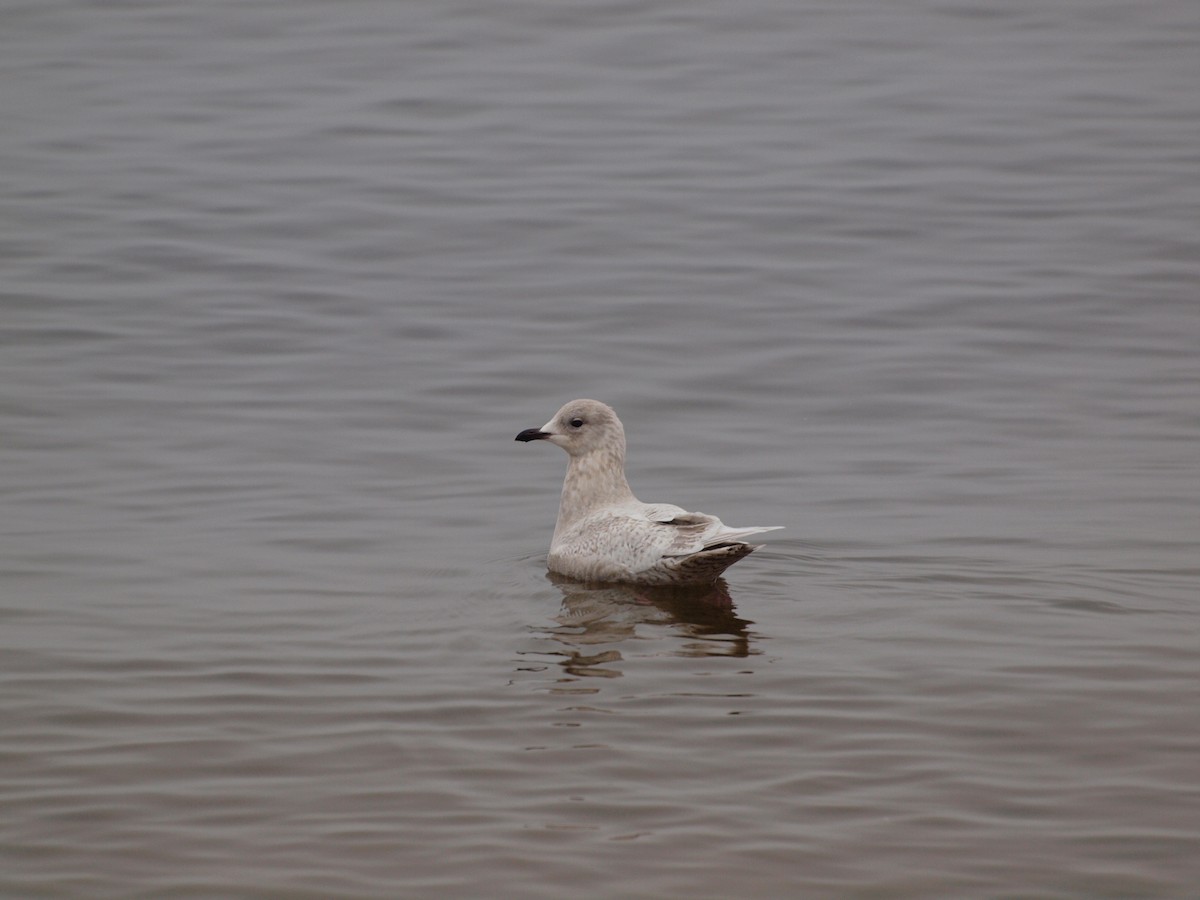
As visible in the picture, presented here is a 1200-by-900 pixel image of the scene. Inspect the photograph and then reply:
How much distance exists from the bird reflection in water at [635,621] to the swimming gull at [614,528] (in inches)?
3.9

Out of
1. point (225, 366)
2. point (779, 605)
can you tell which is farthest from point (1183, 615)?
point (225, 366)

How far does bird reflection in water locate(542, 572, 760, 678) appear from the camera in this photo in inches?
290

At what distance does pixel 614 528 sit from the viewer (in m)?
8.91

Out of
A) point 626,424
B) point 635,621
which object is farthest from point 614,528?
point 626,424

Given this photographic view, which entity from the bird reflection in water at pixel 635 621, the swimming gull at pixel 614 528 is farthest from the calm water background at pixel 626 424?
the swimming gull at pixel 614 528

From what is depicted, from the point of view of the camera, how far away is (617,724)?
6363mm

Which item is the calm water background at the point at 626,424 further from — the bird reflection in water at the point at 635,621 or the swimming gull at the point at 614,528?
the swimming gull at the point at 614,528

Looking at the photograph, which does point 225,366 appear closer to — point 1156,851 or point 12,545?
point 12,545

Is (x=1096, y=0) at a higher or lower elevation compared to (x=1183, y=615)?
higher

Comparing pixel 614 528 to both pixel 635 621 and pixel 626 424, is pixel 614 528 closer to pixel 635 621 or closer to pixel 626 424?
pixel 635 621

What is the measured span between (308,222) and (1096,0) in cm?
1335

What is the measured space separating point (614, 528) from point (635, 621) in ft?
3.16

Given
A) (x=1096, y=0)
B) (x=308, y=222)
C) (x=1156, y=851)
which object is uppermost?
(x=1096, y=0)

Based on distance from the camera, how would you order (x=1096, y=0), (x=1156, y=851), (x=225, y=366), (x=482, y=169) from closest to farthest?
(x=1156, y=851)
(x=225, y=366)
(x=482, y=169)
(x=1096, y=0)
